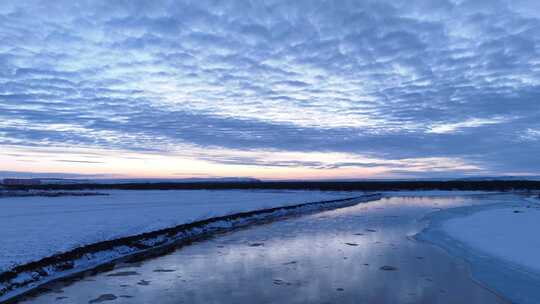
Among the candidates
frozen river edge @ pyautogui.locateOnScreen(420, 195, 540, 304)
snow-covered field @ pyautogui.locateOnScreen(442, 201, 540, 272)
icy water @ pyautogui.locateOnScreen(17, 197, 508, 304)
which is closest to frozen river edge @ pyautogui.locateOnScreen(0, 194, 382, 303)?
icy water @ pyautogui.locateOnScreen(17, 197, 508, 304)

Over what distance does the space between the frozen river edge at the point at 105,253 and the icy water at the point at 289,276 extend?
770mm

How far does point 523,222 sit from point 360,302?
16491 millimetres

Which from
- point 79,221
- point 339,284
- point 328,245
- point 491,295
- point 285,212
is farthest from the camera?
point 285,212

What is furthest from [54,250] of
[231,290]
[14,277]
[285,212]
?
[285,212]

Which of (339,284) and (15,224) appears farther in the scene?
(15,224)

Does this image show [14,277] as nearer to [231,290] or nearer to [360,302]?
[231,290]

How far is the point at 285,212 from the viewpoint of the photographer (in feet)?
99.5

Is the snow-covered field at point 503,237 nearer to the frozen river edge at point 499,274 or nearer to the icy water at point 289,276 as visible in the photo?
the frozen river edge at point 499,274

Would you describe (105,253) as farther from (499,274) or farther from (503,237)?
(503,237)

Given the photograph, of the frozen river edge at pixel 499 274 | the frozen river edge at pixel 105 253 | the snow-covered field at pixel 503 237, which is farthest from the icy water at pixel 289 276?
the snow-covered field at pixel 503 237

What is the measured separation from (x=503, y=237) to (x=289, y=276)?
1026 centimetres

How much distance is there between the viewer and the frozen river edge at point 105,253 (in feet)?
32.7

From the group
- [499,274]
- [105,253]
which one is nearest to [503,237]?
[499,274]

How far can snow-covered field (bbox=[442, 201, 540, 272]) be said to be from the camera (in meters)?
12.8
